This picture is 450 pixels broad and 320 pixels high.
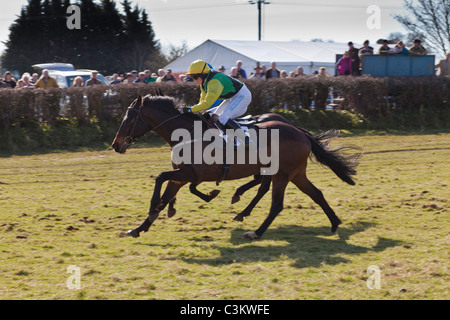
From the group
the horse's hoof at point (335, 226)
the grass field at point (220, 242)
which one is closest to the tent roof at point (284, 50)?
the grass field at point (220, 242)

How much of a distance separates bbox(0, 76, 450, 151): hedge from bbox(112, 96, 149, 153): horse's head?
7.22 meters

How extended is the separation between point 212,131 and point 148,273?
2.28 m

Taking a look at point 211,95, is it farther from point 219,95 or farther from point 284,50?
point 284,50

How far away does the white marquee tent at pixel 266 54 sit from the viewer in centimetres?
2973

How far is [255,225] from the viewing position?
7918 millimetres

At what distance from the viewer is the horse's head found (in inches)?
294

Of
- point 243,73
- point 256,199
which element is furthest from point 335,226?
point 243,73

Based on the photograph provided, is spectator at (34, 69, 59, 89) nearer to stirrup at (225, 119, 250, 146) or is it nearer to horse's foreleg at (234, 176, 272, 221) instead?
horse's foreleg at (234, 176, 272, 221)

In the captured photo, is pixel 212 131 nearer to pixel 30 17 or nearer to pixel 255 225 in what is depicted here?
pixel 255 225

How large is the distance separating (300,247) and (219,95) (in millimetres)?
2092

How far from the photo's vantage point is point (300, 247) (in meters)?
6.77

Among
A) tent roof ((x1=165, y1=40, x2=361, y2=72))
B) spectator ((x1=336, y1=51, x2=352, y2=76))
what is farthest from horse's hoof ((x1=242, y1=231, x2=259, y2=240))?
tent roof ((x1=165, y1=40, x2=361, y2=72))
